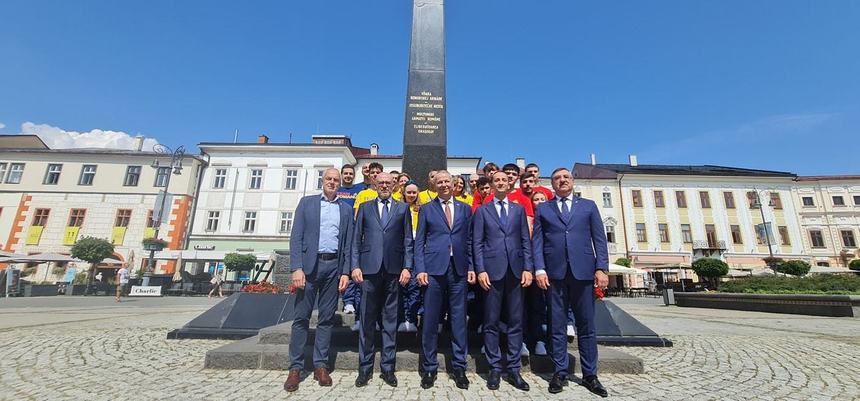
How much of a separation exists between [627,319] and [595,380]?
2.98 metres

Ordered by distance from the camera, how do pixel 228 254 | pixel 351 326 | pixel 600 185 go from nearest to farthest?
pixel 351 326, pixel 228 254, pixel 600 185

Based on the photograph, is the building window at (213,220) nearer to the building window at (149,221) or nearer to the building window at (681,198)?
the building window at (149,221)

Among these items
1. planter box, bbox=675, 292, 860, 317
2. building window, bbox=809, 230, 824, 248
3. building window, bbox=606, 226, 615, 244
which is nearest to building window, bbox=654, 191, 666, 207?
building window, bbox=606, 226, 615, 244

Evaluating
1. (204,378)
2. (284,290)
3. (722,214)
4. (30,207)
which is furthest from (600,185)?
(30,207)

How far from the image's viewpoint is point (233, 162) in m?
31.0

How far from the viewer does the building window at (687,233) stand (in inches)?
1229

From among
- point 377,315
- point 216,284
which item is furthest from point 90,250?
point 377,315

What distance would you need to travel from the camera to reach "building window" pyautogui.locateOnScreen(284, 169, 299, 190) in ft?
100

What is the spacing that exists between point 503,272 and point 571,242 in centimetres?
73

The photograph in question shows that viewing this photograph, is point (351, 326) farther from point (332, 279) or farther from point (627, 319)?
point (627, 319)

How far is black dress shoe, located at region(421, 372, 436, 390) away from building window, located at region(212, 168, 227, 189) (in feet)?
105

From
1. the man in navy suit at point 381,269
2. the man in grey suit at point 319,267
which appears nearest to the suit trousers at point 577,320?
the man in navy suit at point 381,269

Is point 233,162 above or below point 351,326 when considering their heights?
above

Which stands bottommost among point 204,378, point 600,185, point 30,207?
point 204,378
